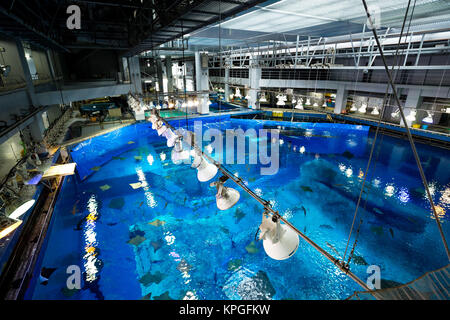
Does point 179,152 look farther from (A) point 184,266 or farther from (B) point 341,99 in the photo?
(B) point 341,99

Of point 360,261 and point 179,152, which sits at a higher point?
point 179,152

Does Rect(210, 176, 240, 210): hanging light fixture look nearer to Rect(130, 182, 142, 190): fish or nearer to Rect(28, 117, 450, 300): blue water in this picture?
Rect(28, 117, 450, 300): blue water

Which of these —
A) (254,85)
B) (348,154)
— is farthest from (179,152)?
(254,85)

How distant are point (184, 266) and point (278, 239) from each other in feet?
16.9

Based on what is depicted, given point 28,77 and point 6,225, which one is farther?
point 28,77

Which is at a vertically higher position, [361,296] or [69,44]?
[69,44]

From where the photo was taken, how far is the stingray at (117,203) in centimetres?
905

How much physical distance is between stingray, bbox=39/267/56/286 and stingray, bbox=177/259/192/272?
3.43 meters

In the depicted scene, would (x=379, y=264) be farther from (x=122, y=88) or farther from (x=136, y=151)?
(x=122, y=88)

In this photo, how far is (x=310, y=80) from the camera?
2364cm

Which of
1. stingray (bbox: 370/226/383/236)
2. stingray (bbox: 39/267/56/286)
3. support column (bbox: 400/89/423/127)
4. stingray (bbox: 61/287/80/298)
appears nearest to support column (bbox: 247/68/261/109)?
support column (bbox: 400/89/423/127)

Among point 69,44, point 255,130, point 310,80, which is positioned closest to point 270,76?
point 310,80

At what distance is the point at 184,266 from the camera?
656 centimetres
